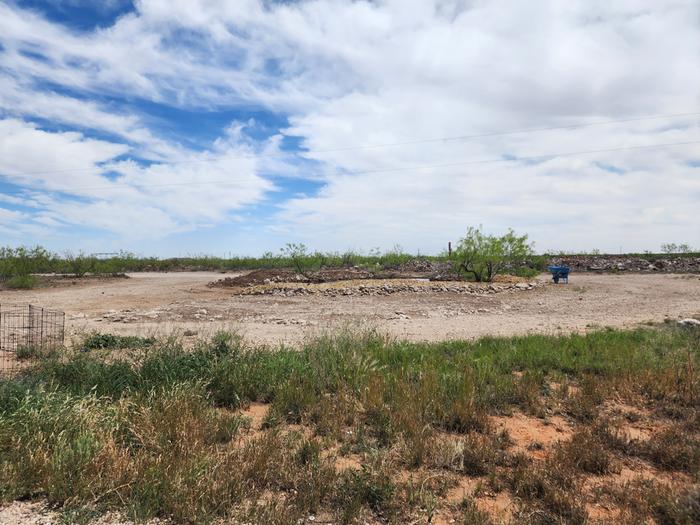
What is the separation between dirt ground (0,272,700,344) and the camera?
11.7 metres

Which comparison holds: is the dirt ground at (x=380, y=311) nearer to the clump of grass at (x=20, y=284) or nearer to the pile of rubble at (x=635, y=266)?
the clump of grass at (x=20, y=284)

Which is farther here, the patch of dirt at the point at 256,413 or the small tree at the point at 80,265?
the small tree at the point at 80,265

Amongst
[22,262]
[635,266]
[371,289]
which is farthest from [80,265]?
[635,266]

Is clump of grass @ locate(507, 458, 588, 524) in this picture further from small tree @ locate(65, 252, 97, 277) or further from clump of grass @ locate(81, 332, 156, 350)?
small tree @ locate(65, 252, 97, 277)

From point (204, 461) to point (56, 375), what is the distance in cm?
364

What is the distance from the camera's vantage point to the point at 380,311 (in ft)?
51.3

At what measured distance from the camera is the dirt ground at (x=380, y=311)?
11.7 m

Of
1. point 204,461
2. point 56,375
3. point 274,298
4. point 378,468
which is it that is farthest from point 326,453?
point 274,298

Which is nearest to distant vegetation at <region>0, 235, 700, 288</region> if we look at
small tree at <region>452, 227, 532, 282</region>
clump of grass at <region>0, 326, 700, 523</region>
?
small tree at <region>452, 227, 532, 282</region>

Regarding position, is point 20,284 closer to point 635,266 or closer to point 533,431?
point 533,431

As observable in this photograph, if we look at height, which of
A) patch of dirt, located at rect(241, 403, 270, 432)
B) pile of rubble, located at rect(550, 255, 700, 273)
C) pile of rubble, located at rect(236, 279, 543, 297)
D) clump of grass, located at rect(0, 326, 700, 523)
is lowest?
patch of dirt, located at rect(241, 403, 270, 432)

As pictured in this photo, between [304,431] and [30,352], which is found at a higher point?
[30,352]

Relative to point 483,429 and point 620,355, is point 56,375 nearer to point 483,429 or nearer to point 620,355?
point 483,429

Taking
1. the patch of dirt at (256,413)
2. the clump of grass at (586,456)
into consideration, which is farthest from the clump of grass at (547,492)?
the patch of dirt at (256,413)
